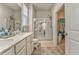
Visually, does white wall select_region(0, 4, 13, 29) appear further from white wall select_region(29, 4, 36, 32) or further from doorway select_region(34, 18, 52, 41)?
doorway select_region(34, 18, 52, 41)

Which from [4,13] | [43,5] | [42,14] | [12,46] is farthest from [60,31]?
[12,46]

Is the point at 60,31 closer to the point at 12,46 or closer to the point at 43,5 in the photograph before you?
the point at 43,5

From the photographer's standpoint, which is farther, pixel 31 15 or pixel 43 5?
pixel 31 15

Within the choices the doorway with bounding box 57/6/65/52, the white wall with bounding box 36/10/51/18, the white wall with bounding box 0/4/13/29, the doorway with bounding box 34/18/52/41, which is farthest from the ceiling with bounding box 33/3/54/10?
the doorway with bounding box 57/6/65/52

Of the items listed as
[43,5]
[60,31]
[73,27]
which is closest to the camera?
[73,27]

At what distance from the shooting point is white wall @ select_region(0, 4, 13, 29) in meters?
2.07

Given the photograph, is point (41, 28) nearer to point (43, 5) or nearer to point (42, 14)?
point (42, 14)

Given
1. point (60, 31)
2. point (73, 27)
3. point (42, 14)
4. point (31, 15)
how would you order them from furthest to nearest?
point (60, 31) < point (42, 14) < point (31, 15) < point (73, 27)

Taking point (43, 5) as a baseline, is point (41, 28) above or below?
below

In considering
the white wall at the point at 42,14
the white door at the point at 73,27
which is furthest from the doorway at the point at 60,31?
the white door at the point at 73,27

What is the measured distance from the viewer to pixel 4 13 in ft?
6.98

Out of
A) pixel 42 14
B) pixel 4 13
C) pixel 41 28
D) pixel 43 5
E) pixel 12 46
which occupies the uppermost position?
pixel 43 5

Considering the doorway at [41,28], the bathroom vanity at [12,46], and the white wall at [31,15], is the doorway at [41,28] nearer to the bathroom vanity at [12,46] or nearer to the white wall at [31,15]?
the white wall at [31,15]
